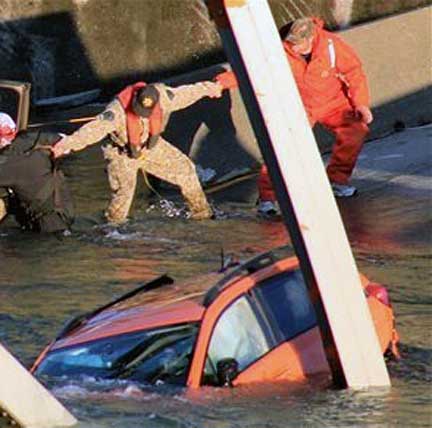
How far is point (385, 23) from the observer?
64.2ft

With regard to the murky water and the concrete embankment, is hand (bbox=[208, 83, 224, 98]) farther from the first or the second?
the concrete embankment

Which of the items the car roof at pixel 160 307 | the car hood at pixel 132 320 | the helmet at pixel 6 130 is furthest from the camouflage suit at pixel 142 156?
the car hood at pixel 132 320

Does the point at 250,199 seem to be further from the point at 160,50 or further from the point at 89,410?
the point at 89,410

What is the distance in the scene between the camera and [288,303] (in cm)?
1004

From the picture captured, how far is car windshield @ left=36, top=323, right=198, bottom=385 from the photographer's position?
9617 mm

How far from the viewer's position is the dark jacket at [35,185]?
51.6ft

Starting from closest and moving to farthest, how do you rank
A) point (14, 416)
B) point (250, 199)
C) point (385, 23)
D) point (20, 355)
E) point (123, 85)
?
point (14, 416) < point (20, 355) < point (250, 199) < point (385, 23) < point (123, 85)

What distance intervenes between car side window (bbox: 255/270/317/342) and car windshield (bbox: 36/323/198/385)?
548mm

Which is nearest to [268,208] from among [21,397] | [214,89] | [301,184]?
[214,89]

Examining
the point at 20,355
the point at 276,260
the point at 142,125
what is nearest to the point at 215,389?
the point at 276,260

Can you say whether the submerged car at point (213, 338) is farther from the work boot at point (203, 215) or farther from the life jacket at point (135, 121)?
the work boot at point (203, 215)

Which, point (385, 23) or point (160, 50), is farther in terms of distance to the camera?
point (160, 50)

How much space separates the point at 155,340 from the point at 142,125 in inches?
256

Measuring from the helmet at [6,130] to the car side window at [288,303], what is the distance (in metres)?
6.11
